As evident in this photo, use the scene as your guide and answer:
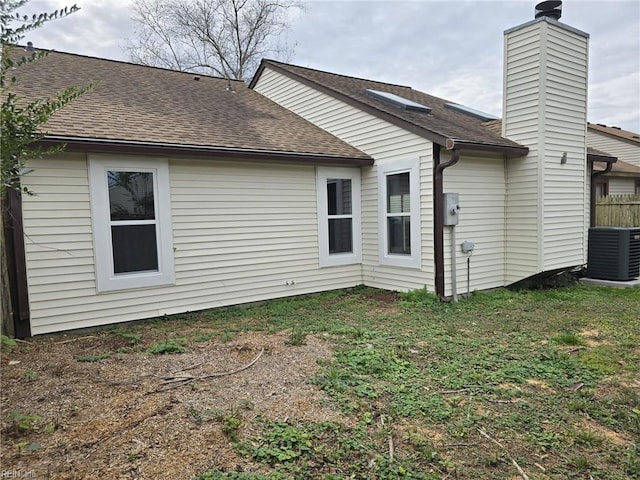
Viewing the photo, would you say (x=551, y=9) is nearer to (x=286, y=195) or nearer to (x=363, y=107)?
(x=363, y=107)

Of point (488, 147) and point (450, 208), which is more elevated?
point (488, 147)

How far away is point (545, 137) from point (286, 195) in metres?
4.67

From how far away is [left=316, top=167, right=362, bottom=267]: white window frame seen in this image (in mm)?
7367

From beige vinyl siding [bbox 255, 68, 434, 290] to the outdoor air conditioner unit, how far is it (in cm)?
422

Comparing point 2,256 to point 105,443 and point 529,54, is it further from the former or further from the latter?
point 529,54

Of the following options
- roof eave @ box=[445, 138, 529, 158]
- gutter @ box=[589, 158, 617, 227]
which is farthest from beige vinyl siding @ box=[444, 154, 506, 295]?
gutter @ box=[589, 158, 617, 227]

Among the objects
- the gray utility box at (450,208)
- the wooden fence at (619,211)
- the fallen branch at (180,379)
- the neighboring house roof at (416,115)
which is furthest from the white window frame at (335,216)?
the wooden fence at (619,211)

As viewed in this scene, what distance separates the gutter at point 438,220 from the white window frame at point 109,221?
4.13 meters

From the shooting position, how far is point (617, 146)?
17.9 metres

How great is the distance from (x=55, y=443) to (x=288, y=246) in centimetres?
491

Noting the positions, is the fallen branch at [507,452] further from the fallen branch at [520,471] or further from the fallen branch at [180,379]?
the fallen branch at [180,379]

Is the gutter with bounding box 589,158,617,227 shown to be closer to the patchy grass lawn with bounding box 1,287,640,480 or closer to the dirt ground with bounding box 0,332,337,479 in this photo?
the patchy grass lawn with bounding box 1,287,640,480

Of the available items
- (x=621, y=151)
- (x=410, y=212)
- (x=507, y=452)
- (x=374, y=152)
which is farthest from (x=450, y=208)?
(x=621, y=151)

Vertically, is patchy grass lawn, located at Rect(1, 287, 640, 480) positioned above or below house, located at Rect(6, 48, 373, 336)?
below
